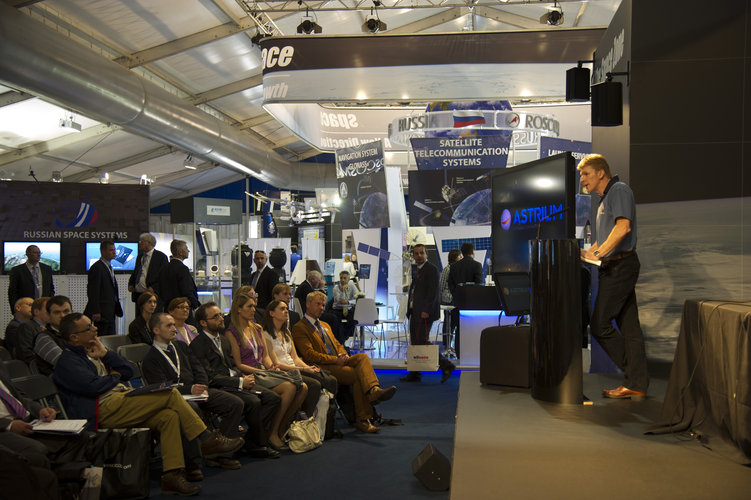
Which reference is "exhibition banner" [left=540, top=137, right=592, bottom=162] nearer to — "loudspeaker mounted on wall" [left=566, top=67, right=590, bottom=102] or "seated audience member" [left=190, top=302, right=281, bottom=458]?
"loudspeaker mounted on wall" [left=566, top=67, right=590, bottom=102]

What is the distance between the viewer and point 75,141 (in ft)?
46.8

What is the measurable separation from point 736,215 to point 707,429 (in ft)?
7.17

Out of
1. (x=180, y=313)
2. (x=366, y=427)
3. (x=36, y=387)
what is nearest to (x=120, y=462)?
(x=36, y=387)

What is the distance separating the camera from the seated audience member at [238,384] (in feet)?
16.0

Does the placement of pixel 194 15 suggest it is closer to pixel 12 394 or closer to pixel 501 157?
pixel 501 157

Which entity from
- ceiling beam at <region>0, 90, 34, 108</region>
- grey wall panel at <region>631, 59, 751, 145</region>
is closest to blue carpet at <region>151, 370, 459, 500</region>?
grey wall panel at <region>631, 59, 751, 145</region>

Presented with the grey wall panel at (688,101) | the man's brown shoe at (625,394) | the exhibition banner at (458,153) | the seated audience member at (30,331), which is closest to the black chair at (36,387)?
the seated audience member at (30,331)

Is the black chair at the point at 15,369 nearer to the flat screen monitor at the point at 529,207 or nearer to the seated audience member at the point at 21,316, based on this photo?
the seated audience member at the point at 21,316

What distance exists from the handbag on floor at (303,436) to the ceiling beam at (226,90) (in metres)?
10.7

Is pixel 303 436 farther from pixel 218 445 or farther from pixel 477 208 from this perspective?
pixel 477 208

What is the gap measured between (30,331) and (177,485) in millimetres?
2128

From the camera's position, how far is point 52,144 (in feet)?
47.0

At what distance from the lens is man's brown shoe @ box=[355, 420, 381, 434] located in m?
5.64

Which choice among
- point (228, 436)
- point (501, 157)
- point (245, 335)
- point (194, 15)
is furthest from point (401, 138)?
point (228, 436)
